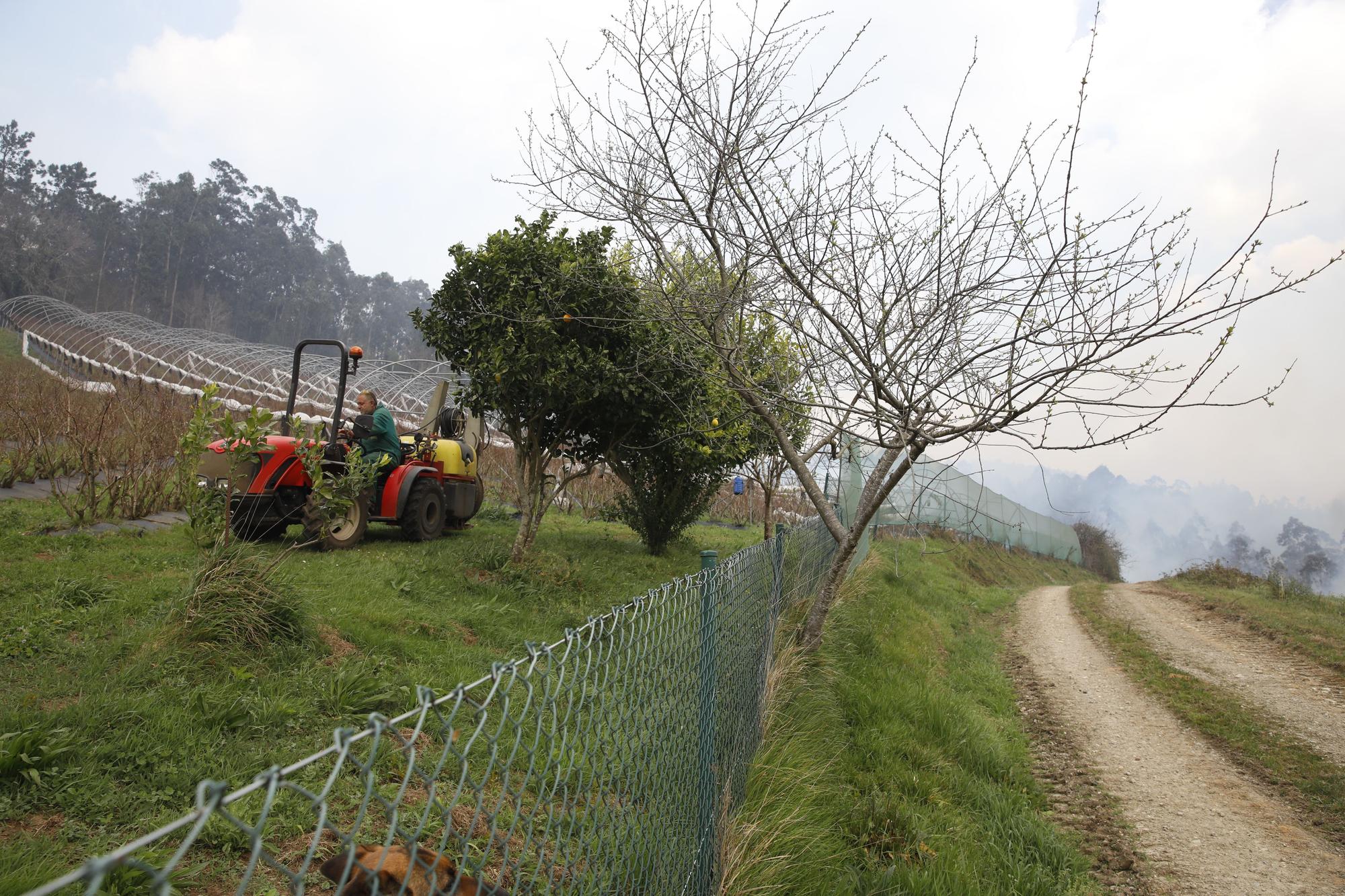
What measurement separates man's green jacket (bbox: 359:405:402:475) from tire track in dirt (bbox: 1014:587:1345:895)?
24.1 ft

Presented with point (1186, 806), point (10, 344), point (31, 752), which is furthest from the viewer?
point (10, 344)

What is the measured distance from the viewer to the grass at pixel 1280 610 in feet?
Answer: 30.2

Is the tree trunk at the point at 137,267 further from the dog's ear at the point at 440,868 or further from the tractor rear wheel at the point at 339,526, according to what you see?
the dog's ear at the point at 440,868

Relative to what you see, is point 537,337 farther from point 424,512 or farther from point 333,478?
point 424,512

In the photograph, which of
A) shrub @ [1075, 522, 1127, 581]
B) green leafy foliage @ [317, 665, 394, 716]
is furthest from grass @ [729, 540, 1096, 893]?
shrub @ [1075, 522, 1127, 581]

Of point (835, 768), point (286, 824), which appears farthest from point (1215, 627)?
point (286, 824)

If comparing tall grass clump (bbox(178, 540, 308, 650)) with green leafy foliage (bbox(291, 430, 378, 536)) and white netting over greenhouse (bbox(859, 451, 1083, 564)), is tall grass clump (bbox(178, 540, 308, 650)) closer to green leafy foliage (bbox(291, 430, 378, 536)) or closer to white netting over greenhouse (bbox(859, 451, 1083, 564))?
green leafy foliage (bbox(291, 430, 378, 536))

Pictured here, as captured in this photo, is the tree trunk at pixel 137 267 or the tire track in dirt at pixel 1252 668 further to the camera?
the tree trunk at pixel 137 267

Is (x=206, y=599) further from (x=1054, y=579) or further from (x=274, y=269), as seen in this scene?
(x=274, y=269)

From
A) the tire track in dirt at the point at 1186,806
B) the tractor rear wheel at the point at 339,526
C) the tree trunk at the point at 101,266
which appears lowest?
the tire track in dirt at the point at 1186,806

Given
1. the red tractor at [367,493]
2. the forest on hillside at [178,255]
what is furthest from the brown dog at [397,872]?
the forest on hillside at [178,255]

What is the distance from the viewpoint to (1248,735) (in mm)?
6344

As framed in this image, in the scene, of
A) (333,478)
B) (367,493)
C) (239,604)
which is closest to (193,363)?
(367,493)

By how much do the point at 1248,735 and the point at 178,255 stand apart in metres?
61.2
